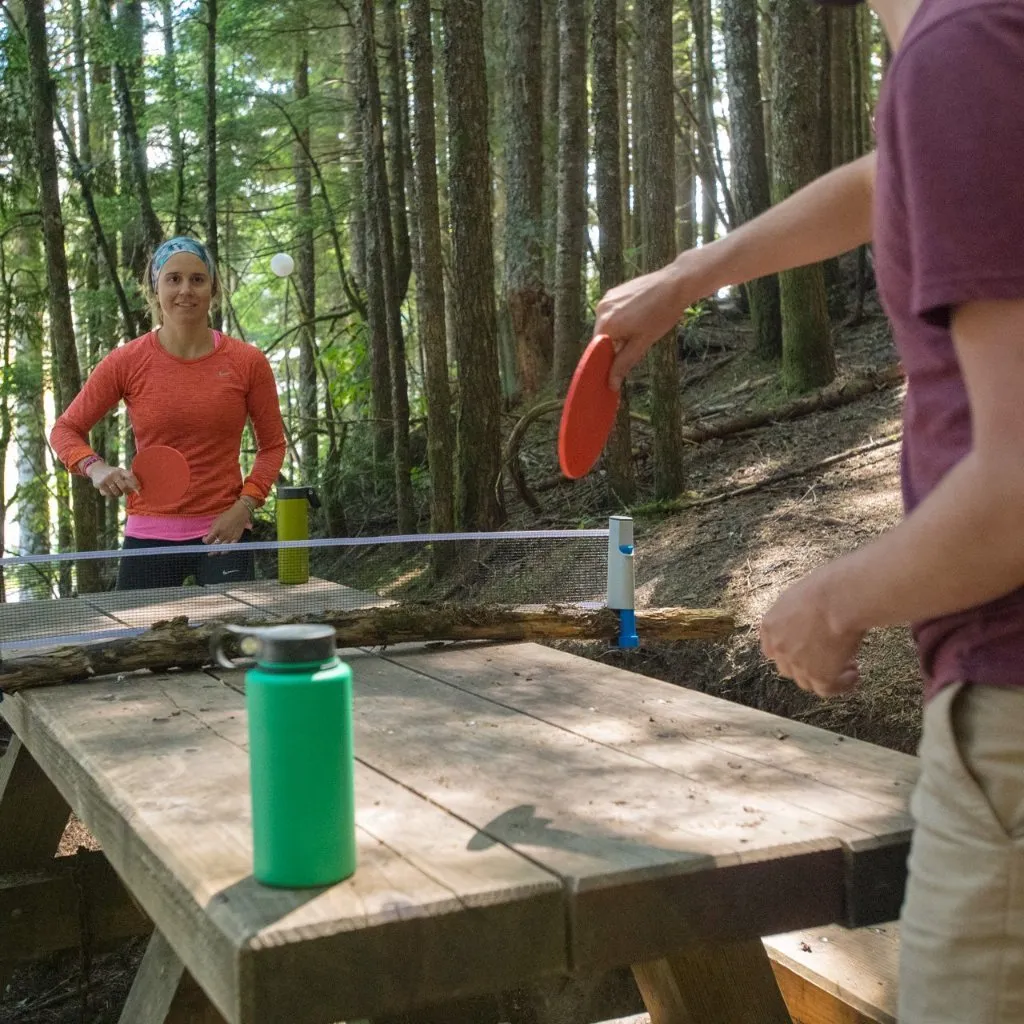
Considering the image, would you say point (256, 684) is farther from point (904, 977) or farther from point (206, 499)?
point (206, 499)

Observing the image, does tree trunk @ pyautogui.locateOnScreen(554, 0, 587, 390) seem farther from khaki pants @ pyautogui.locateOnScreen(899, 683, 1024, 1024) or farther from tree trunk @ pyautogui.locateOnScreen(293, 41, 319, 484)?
khaki pants @ pyautogui.locateOnScreen(899, 683, 1024, 1024)

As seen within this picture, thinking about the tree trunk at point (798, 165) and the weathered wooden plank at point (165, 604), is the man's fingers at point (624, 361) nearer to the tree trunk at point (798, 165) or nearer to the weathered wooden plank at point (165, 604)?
the weathered wooden plank at point (165, 604)

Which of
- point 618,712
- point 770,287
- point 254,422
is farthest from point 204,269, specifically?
point 770,287

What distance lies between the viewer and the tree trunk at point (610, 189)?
1007 centimetres

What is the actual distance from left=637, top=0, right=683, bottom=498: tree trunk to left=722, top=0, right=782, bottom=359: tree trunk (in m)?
2.99

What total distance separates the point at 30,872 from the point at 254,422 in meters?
2.24

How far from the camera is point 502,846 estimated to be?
6.89 feet

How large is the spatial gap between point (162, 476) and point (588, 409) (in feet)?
11.2

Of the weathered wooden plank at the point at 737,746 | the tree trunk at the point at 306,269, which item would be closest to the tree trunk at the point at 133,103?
the tree trunk at the point at 306,269

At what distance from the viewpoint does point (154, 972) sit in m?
2.87

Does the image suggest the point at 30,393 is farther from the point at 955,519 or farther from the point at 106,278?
the point at 955,519

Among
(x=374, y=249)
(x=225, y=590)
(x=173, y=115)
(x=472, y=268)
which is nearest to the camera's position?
(x=225, y=590)

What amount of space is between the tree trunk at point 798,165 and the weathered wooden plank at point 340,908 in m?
9.19

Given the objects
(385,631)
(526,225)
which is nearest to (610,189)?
(526,225)
